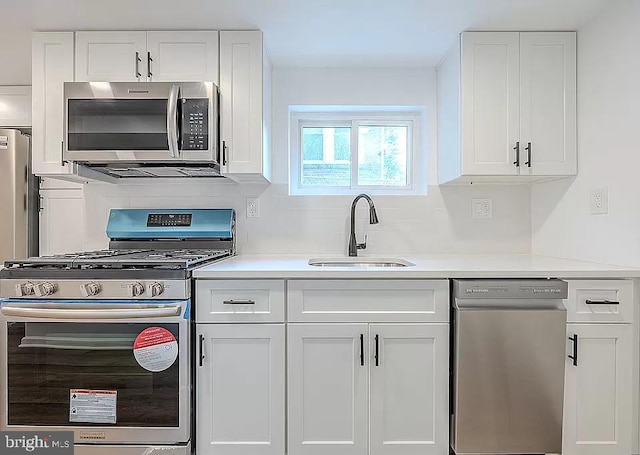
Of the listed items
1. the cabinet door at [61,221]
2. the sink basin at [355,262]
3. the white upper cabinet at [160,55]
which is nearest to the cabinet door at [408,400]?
the sink basin at [355,262]

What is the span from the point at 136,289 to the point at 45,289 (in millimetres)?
372

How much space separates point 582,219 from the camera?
210 centimetres

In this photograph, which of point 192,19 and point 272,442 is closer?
point 272,442

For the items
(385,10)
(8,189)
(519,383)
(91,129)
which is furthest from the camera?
(8,189)

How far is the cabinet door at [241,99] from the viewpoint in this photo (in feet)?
6.92

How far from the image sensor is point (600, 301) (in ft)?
5.74

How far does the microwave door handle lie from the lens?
1.98 metres

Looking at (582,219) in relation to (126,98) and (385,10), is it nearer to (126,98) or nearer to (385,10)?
(385,10)

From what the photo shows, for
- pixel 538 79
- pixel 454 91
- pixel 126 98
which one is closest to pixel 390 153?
pixel 454 91

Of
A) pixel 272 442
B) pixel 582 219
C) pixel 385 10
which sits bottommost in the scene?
pixel 272 442

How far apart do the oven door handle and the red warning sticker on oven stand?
2.9 inches

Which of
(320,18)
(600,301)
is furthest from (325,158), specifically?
(600,301)

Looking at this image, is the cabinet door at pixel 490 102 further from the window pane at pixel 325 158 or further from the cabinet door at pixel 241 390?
the cabinet door at pixel 241 390

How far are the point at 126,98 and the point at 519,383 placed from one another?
2.16 metres
